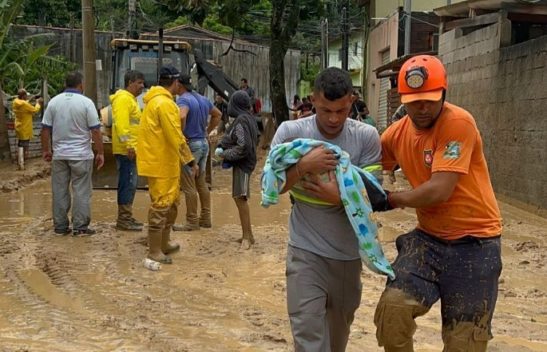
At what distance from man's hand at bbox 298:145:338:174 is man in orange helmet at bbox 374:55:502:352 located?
15.5 inches

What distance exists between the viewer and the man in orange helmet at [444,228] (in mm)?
3377

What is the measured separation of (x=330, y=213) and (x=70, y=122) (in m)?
5.66

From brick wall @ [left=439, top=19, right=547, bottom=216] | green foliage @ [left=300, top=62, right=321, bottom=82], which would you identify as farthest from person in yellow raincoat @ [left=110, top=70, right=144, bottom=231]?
green foliage @ [left=300, top=62, right=321, bottom=82]

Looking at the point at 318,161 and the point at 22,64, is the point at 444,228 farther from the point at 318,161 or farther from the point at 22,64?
the point at 22,64

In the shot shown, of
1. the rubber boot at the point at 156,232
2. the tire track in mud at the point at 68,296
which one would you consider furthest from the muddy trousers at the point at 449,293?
the rubber boot at the point at 156,232

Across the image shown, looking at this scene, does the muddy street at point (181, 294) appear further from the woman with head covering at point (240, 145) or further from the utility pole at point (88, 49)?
the utility pole at point (88, 49)

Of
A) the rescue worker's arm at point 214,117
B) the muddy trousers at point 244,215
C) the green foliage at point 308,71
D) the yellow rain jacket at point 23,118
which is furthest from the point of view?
the green foliage at point 308,71

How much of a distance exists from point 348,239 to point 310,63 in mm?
42005

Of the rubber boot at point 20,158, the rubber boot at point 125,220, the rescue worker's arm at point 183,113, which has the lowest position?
the rubber boot at point 125,220

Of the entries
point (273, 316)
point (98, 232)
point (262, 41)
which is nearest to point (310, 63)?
point (262, 41)

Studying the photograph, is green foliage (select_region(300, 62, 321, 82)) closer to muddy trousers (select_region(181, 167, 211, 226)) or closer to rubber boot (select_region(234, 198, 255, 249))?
muddy trousers (select_region(181, 167, 211, 226))

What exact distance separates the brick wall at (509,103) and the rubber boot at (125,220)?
20.2 ft

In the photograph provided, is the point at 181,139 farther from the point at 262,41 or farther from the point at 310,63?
the point at 310,63

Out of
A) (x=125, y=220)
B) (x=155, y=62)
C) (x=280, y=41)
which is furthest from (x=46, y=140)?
(x=280, y=41)
